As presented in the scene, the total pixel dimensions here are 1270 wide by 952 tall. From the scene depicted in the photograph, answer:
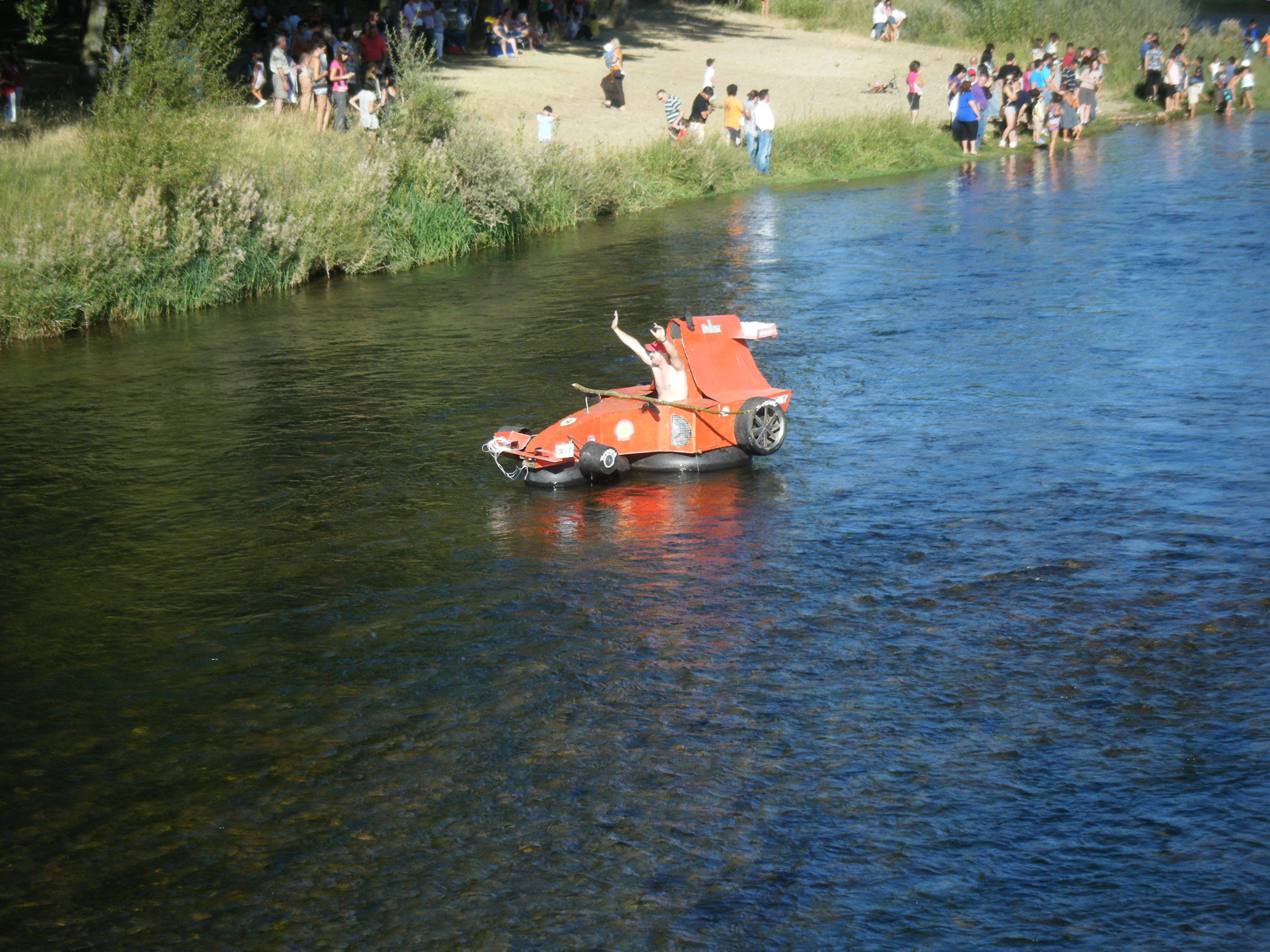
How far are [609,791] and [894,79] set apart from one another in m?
44.4

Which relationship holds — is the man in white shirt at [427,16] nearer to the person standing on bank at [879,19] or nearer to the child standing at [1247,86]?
the person standing on bank at [879,19]

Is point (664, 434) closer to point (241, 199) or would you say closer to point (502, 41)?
point (241, 199)

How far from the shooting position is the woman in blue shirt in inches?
1563

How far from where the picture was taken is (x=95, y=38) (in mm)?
33375

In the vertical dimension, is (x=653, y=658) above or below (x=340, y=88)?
below

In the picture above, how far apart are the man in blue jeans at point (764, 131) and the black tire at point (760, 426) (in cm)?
2434

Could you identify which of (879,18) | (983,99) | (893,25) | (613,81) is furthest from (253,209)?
(893,25)

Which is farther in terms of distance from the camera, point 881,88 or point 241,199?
point 881,88

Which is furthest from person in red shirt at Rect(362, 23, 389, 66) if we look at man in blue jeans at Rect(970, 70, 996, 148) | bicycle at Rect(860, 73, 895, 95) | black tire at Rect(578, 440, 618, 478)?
black tire at Rect(578, 440, 618, 478)

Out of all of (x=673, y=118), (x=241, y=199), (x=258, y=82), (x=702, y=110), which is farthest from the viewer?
(x=702, y=110)

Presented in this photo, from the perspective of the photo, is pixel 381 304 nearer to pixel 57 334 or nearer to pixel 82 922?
pixel 57 334

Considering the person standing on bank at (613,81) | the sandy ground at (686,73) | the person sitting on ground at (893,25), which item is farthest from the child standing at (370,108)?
the person sitting on ground at (893,25)

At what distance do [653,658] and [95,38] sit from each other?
29485 mm

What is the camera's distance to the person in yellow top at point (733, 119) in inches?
1487
